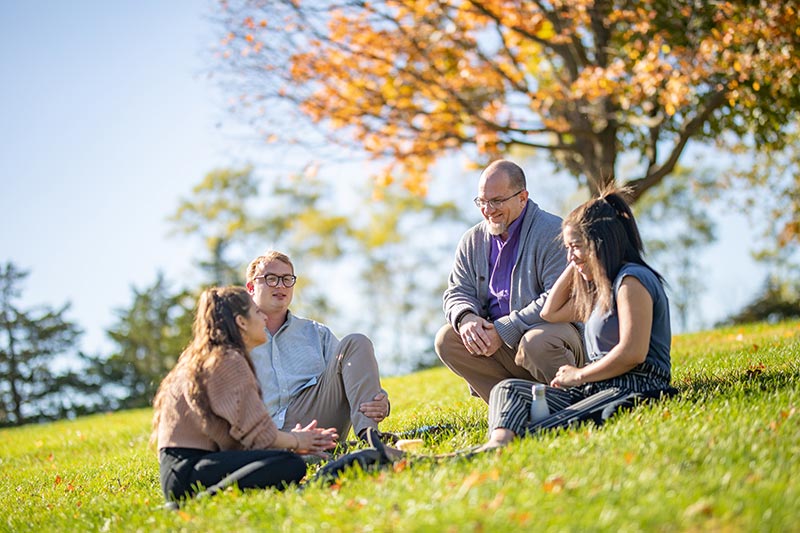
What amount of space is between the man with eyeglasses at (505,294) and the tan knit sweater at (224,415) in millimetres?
1876

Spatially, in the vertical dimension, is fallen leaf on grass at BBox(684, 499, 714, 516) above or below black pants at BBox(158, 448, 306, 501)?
below

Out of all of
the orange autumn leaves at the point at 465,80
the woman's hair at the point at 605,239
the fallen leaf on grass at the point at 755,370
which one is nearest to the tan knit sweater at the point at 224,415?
the woman's hair at the point at 605,239

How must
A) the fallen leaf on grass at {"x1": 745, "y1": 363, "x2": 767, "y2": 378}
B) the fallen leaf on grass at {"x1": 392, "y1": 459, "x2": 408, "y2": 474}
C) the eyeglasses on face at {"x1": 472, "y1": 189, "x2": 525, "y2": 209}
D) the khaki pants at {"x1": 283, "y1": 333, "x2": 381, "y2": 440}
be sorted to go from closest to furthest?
the fallen leaf on grass at {"x1": 392, "y1": 459, "x2": 408, "y2": 474}
the khaki pants at {"x1": 283, "y1": 333, "x2": 381, "y2": 440}
the fallen leaf on grass at {"x1": 745, "y1": 363, "x2": 767, "y2": 378}
the eyeglasses on face at {"x1": 472, "y1": 189, "x2": 525, "y2": 209}

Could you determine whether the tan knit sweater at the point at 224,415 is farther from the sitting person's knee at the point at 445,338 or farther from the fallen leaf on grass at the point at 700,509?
the fallen leaf on grass at the point at 700,509

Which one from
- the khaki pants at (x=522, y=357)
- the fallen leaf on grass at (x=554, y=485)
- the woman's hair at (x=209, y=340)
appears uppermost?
the woman's hair at (x=209, y=340)

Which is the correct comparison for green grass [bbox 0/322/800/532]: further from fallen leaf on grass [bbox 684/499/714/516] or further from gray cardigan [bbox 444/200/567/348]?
gray cardigan [bbox 444/200/567/348]

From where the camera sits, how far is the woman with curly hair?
469 cm

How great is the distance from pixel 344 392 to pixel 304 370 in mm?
363

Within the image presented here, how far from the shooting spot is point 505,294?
21.2ft

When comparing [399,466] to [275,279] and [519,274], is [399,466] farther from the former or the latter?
[519,274]

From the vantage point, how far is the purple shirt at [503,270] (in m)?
6.47

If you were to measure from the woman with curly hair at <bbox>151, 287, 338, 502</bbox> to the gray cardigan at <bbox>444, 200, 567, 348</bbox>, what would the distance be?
6.01ft

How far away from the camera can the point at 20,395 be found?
72.4ft

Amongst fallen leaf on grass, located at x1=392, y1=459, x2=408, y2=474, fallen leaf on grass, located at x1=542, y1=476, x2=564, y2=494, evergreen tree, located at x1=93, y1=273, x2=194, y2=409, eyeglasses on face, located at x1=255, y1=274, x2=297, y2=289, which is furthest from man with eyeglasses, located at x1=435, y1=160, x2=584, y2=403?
evergreen tree, located at x1=93, y1=273, x2=194, y2=409
